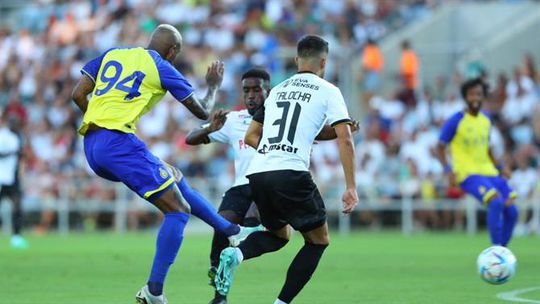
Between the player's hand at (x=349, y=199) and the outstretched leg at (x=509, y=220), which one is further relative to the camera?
the outstretched leg at (x=509, y=220)

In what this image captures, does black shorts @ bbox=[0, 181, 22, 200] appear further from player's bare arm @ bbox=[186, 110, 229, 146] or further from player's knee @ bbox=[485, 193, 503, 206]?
player's bare arm @ bbox=[186, 110, 229, 146]

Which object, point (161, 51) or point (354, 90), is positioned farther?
point (354, 90)

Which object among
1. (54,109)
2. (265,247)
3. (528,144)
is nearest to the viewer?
(265,247)

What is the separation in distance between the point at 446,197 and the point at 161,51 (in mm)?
17977

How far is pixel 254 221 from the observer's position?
1303 cm

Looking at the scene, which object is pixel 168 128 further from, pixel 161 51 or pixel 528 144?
pixel 161 51

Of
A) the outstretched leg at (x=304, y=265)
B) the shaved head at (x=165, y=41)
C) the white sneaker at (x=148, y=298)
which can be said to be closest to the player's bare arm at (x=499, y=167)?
the shaved head at (x=165, y=41)

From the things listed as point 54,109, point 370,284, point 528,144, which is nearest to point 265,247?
point 370,284

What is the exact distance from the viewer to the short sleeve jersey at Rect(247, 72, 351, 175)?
1016cm

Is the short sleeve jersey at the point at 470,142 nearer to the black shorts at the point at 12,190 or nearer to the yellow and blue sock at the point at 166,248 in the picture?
the yellow and blue sock at the point at 166,248

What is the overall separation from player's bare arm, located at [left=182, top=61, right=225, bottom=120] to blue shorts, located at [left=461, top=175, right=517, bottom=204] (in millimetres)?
7097

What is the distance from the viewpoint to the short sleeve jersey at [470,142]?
17734 mm

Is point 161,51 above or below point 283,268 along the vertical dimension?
above

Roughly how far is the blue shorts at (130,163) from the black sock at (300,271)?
4.53 feet
